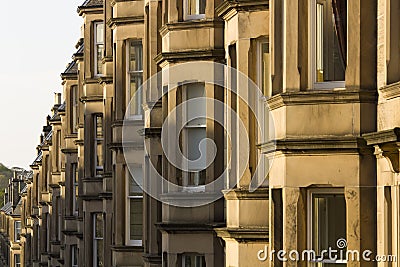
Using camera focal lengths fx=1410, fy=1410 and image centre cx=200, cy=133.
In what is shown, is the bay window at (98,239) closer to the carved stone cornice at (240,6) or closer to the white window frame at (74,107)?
the white window frame at (74,107)

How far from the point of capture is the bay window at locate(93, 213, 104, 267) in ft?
142

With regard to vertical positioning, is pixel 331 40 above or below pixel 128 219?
above

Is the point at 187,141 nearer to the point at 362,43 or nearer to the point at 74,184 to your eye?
the point at 362,43

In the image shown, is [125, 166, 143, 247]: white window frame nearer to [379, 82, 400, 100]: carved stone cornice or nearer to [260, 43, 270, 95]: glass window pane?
[260, 43, 270, 95]: glass window pane

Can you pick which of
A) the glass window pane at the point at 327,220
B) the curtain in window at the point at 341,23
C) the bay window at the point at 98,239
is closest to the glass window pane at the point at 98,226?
the bay window at the point at 98,239

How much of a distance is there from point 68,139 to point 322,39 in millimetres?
35543

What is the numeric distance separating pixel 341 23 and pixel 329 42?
12.6 inches

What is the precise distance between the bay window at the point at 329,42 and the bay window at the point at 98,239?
2519cm

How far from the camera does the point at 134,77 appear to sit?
33781 millimetres

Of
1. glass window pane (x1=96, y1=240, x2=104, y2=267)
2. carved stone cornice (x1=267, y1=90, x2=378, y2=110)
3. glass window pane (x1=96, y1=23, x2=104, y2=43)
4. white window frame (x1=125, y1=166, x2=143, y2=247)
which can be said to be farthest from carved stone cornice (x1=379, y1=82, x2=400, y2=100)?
glass window pane (x1=96, y1=23, x2=104, y2=43)

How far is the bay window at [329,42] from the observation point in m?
18.5

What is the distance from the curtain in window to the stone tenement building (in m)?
0.01

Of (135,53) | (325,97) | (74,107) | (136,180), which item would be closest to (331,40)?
(325,97)

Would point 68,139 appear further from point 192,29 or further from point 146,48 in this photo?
point 192,29
